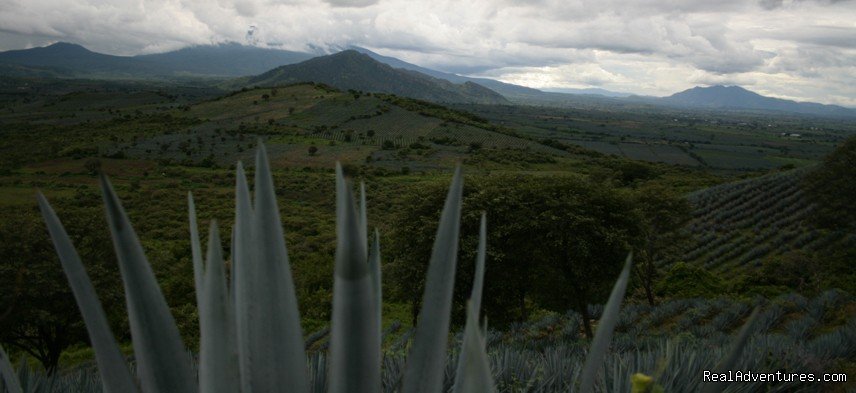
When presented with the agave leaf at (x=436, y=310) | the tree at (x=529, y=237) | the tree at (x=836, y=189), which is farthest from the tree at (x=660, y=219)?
the agave leaf at (x=436, y=310)

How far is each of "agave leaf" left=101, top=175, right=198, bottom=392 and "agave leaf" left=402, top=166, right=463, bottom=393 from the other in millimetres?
595

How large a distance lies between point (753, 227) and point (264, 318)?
34903 mm

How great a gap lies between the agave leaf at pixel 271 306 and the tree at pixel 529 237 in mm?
12100

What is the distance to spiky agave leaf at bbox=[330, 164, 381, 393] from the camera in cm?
103

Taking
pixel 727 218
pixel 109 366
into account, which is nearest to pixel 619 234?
pixel 109 366

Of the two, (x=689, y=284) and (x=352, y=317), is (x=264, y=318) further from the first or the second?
(x=689, y=284)

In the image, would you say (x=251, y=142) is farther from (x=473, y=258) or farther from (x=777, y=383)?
(x=777, y=383)

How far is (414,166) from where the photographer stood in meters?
70.2

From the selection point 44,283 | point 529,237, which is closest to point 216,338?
point 529,237

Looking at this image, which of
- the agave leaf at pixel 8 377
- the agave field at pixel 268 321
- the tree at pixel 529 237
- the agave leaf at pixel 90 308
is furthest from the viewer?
the tree at pixel 529 237

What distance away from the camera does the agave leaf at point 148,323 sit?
3.77 feet

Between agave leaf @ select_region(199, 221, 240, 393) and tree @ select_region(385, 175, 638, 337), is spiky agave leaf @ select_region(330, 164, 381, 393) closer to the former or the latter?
agave leaf @ select_region(199, 221, 240, 393)

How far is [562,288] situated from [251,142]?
76464 millimetres

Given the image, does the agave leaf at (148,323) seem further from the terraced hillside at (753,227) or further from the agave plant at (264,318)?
the terraced hillside at (753,227)
